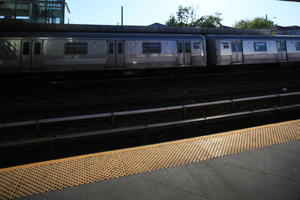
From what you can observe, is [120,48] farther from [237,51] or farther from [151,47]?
[237,51]

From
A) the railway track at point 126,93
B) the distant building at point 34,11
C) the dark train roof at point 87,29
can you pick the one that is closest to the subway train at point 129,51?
the railway track at point 126,93

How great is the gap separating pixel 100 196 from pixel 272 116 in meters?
5.20

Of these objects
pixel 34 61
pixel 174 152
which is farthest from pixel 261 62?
pixel 34 61

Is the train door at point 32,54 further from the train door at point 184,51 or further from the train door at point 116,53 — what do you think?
the train door at point 184,51

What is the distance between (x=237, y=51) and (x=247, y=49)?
0.81m

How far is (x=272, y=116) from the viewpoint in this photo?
5.46 meters

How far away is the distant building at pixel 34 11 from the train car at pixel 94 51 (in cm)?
644

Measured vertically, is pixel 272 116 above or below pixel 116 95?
below

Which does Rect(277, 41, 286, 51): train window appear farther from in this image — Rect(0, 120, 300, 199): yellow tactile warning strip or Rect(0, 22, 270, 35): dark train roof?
Rect(0, 120, 300, 199): yellow tactile warning strip

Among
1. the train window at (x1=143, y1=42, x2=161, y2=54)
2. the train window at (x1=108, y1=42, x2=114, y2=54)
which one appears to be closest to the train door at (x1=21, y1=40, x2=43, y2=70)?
the train window at (x1=108, y1=42, x2=114, y2=54)

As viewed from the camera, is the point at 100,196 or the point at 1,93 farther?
the point at 1,93

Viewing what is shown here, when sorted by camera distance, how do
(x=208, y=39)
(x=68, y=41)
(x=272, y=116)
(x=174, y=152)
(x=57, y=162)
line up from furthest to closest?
(x=208, y=39) < (x=68, y=41) < (x=272, y=116) < (x=174, y=152) < (x=57, y=162)

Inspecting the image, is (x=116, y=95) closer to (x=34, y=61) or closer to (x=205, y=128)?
(x=205, y=128)

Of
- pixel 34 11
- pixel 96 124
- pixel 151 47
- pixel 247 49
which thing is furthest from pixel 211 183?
pixel 34 11
